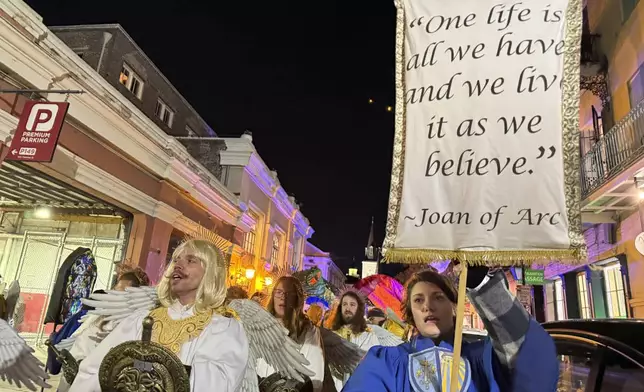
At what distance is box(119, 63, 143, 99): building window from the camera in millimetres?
15336

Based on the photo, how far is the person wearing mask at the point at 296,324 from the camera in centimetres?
436

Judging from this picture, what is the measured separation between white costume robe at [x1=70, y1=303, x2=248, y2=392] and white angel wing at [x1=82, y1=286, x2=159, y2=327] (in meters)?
0.18

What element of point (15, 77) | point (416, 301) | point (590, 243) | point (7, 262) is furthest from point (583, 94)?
point (7, 262)

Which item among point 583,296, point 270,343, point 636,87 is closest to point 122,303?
point 270,343

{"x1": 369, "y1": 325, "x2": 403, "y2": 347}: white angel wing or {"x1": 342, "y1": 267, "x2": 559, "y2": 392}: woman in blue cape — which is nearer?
{"x1": 342, "y1": 267, "x2": 559, "y2": 392}: woman in blue cape

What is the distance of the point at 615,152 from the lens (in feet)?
29.6

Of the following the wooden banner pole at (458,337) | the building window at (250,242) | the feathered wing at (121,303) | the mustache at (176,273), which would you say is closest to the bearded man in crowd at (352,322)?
the feathered wing at (121,303)

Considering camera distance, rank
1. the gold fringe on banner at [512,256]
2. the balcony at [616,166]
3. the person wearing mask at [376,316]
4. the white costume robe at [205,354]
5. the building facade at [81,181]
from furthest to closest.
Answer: the person wearing mask at [376,316] → the balcony at [616,166] → the building facade at [81,181] → the white costume robe at [205,354] → the gold fringe on banner at [512,256]

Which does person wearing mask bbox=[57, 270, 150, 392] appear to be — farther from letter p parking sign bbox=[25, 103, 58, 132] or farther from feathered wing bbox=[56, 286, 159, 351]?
letter p parking sign bbox=[25, 103, 58, 132]

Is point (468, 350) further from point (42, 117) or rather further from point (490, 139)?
point (42, 117)

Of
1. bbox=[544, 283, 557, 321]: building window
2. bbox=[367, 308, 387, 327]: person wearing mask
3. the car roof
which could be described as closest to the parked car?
the car roof

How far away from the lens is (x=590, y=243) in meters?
11.5

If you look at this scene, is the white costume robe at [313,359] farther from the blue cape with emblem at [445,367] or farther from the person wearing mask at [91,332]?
the blue cape with emblem at [445,367]

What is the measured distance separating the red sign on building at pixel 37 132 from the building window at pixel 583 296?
13.0 metres
